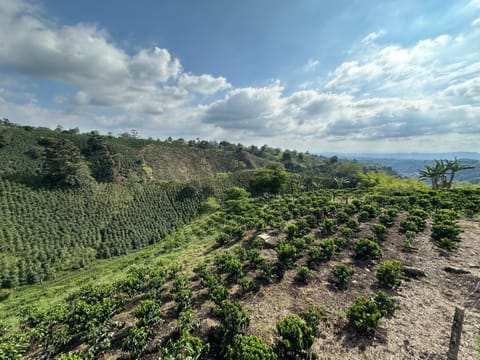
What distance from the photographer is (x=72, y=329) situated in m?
7.10

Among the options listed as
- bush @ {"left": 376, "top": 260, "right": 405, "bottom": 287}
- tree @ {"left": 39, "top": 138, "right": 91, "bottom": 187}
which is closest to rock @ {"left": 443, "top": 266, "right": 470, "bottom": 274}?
bush @ {"left": 376, "top": 260, "right": 405, "bottom": 287}

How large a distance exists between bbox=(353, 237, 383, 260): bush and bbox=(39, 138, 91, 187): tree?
158 feet

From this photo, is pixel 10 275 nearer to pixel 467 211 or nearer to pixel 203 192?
pixel 203 192

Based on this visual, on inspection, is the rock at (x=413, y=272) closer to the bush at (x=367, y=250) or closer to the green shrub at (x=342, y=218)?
the bush at (x=367, y=250)

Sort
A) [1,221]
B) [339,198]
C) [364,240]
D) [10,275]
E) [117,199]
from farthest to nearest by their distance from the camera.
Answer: [117,199] < [339,198] < [1,221] < [10,275] < [364,240]

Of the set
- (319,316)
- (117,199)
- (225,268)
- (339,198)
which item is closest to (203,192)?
(117,199)

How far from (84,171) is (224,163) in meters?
59.7

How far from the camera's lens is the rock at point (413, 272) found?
975 cm

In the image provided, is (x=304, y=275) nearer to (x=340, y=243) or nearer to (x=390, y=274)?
(x=390, y=274)

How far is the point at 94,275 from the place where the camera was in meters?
19.5

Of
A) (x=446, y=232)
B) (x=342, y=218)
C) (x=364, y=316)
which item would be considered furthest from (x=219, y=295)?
(x=446, y=232)

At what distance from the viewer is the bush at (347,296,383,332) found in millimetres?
6469

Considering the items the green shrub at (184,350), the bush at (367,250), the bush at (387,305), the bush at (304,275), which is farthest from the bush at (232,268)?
the bush at (367,250)

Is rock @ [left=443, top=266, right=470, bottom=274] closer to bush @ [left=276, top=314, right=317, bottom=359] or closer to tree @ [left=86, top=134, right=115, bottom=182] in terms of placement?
bush @ [left=276, top=314, right=317, bottom=359]
